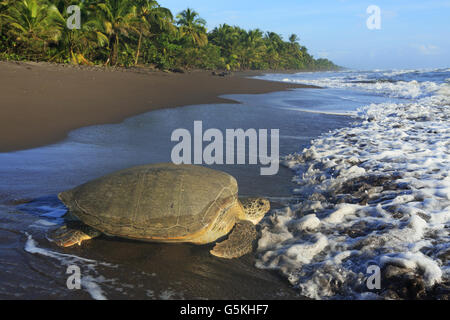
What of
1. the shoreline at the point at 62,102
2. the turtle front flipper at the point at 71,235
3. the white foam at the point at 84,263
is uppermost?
the shoreline at the point at 62,102

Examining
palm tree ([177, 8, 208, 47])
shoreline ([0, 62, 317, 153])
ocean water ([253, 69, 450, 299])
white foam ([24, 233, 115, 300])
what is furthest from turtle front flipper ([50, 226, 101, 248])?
palm tree ([177, 8, 208, 47])

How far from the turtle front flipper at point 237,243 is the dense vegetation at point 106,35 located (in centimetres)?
1662

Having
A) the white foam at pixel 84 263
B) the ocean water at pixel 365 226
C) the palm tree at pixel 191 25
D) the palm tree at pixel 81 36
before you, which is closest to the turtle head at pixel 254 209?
the ocean water at pixel 365 226

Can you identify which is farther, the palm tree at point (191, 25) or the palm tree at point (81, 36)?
the palm tree at point (191, 25)

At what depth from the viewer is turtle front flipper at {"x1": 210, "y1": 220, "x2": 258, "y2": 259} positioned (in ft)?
8.41

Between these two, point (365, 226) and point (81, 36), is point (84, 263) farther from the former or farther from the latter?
point (81, 36)

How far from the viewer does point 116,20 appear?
22000 mm

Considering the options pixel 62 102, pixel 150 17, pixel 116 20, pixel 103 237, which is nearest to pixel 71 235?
pixel 103 237

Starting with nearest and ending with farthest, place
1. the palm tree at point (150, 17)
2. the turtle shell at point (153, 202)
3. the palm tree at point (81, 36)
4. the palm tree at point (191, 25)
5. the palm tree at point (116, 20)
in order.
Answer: the turtle shell at point (153, 202) < the palm tree at point (81, 36) < the palm tree at point (116, 20) < the palm tree at point (150, 17) < the palm tree at point (191, 25)

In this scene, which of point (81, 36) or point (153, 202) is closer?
point (153, 202)

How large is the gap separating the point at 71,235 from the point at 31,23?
17.5 metres

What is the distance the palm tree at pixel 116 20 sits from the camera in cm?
2078

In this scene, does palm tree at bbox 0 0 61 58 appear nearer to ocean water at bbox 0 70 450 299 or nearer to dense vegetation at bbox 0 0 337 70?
dense vegetation at bbox 0 0 337 70

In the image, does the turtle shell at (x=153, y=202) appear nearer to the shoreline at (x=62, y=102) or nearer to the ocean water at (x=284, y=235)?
the ocean water at (x=284, y=235)
